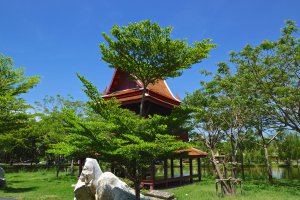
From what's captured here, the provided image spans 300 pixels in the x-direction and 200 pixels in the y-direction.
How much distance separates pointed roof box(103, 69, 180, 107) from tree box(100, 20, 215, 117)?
5126 millimetres

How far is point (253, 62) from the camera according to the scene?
60.3 ft

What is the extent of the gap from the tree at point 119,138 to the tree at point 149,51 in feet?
6.12

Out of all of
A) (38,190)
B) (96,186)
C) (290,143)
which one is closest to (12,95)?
(38,190)

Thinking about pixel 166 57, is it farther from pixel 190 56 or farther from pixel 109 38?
pixel 109 38

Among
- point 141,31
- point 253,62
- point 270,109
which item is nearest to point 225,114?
point 270,109

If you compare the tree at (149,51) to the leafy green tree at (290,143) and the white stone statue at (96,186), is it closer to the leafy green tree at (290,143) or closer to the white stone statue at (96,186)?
the white stone statue at (96,186)

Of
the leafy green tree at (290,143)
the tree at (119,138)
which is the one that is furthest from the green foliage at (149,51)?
the leafy green tree at (290,143)

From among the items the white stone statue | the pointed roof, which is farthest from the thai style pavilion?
the white stone statue

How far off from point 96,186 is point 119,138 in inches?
86.9

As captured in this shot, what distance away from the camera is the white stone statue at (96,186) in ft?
33.4

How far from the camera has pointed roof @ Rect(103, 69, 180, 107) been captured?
1733 cm

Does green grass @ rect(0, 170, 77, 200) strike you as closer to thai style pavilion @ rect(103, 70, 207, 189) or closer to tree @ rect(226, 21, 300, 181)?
thai style pavilion @ rect(103, 70, 207, 189)

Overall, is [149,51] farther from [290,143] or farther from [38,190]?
[290,143]

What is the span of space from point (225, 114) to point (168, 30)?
12.4 meters
